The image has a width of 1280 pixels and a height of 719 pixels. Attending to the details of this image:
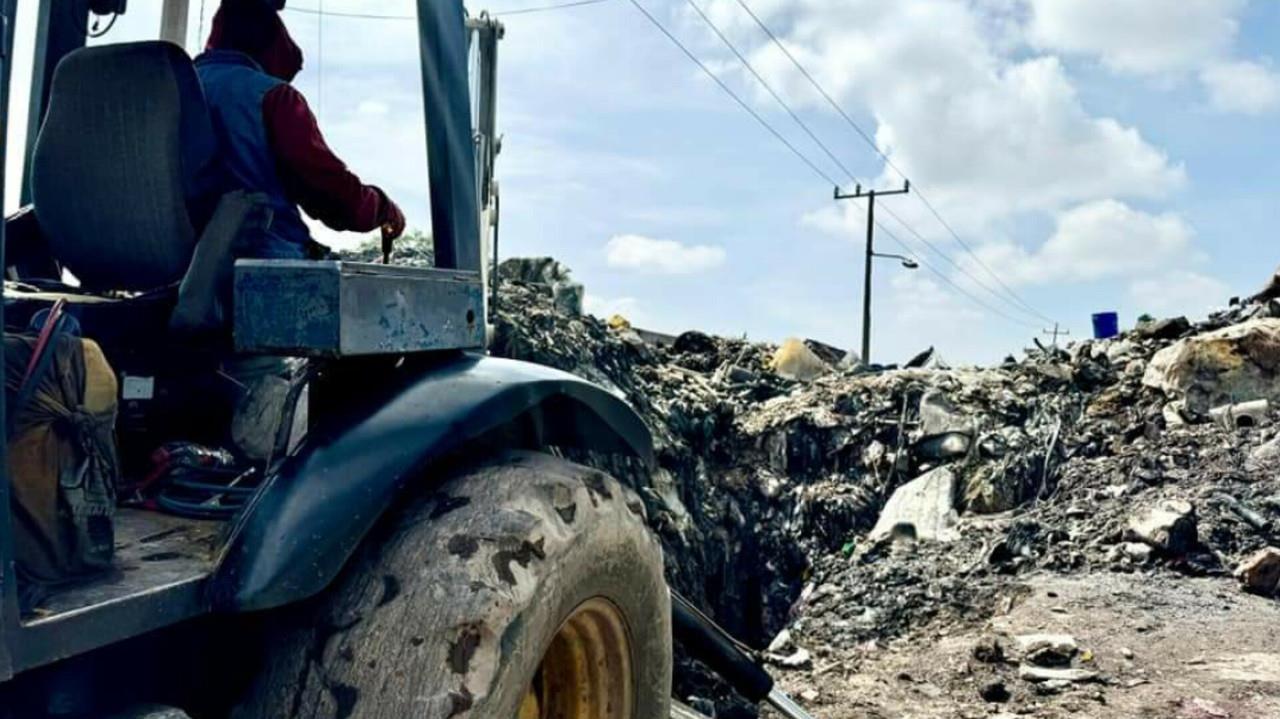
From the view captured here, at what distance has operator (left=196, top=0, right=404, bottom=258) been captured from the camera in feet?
6.91

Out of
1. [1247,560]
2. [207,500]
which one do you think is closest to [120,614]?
[207,500]

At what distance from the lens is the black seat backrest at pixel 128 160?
1.93 m

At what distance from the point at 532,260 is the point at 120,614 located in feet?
38.1

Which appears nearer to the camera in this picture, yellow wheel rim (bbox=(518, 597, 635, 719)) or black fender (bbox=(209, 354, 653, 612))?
black fender (bbox=(209, 354, 653, 612))

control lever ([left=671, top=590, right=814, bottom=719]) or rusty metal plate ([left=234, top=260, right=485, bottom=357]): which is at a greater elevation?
rusty metal plate ([left=234, top=260, right=485, bottom=357])

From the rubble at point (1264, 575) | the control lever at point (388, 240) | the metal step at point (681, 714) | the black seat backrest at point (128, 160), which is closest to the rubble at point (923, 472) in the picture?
the rubble at point (1264, 575)

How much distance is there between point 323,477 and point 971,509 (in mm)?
8291

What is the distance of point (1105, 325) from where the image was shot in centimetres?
1441

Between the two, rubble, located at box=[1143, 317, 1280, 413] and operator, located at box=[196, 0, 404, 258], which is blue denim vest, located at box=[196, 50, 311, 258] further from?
rubble, located at box=[1143, 317, 1280, 413]

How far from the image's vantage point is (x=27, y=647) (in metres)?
1.23

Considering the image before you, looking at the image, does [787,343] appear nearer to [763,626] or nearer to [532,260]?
[532,260]

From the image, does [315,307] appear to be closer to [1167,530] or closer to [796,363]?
[1167,530]

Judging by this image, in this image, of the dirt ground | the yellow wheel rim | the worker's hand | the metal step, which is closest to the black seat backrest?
the worker's hand

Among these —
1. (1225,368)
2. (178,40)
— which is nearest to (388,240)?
(178,40)
